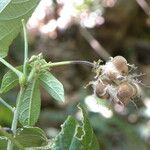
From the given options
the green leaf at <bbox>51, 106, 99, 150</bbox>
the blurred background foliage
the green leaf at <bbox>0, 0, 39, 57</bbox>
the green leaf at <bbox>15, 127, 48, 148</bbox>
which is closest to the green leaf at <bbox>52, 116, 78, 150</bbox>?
the green leaf at <bbox>51, 106, 99, 150</bbox>

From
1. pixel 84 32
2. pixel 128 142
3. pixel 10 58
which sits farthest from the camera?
pixel 84 32

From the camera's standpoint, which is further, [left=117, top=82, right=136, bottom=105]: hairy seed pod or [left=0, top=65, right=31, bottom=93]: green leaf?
[left=0, top=65, right=31, bottom=93]: green leaf

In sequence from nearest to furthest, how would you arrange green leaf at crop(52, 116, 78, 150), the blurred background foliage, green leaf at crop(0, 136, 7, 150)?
green leaf at crop(52, 116, 78, 150)
green leaf at crop(0, 136, 7, 150)
the blurred background foliage

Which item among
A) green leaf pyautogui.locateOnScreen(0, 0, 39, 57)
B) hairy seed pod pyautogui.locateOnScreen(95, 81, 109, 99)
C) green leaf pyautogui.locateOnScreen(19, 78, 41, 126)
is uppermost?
green leaf pyautogui.locateOnScreen(0, 0, 39, 57)

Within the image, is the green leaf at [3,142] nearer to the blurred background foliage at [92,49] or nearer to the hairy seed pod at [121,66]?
the hairy seed pod at [121,66]

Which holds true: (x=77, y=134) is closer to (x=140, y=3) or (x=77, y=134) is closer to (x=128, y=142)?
(x=128, y=142)

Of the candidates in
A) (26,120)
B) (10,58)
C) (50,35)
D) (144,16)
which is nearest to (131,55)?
(144,16)

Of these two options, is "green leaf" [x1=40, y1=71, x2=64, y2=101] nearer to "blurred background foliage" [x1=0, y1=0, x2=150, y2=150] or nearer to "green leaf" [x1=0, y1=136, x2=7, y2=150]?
"green leaf" [x1=0, y1=136, x2=7, y2=150]
